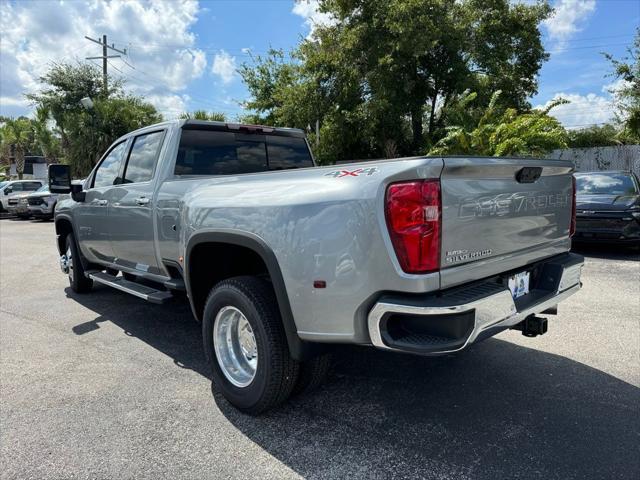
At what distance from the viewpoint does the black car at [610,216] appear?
8.69 metres

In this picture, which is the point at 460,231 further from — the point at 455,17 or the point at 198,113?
the point at 198,113

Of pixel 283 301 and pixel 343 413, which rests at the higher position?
pixel 283 301

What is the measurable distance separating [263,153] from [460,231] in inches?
110

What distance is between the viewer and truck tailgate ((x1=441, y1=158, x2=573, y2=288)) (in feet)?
8.18

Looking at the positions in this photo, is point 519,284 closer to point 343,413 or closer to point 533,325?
point 533,325

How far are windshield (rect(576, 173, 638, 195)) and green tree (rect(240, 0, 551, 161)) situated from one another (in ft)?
29.1

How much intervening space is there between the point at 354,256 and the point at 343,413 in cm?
129

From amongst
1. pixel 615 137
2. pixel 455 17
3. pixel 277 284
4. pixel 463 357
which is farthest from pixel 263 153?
pixel 615 137

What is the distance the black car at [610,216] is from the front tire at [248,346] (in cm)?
774

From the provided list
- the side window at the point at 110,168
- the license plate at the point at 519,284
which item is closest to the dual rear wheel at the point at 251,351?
the license plate at the point at 519,284

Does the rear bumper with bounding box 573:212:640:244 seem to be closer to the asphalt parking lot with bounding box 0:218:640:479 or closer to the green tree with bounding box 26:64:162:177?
the asphalt parking lot with bounding box 0:218:640:479

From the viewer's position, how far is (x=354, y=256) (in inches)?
96.8

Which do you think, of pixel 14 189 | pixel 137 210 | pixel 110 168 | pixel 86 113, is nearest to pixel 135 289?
pixel 137 210

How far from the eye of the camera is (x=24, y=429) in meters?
3.10
